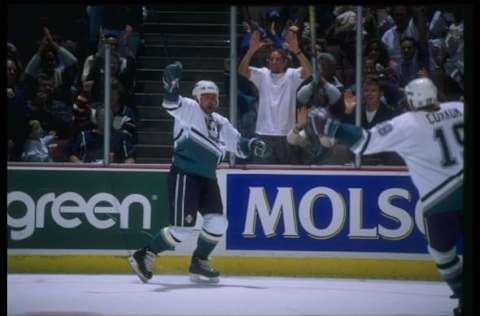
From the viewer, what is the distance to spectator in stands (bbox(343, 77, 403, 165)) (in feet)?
19.1

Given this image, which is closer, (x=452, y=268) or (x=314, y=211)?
(x=452, y=268)

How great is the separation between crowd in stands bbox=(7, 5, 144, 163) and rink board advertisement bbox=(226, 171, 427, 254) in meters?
0.74

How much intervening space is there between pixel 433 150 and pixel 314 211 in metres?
0.83

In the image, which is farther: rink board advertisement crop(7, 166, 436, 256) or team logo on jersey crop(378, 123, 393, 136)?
rink board advertisement crop(7, 166, 436, 256)

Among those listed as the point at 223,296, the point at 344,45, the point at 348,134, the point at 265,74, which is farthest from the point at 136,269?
the point at 344,45

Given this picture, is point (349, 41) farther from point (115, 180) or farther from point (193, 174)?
point (115, 180)

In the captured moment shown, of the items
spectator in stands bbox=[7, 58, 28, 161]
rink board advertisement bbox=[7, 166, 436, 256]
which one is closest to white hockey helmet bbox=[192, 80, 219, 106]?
rink board advertisement bbox=[7, 166, 436, 256]

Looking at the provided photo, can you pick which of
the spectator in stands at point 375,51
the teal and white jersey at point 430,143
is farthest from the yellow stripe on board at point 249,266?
the spectator in stands at point 375,51

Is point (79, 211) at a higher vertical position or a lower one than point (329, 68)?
lower

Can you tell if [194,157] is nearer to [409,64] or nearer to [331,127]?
[331,127]

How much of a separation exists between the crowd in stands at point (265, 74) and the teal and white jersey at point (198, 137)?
0.39 ft

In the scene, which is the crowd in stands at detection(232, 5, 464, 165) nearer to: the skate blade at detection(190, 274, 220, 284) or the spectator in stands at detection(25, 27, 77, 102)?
the skate blade at detection(190, 274, 220, 284)

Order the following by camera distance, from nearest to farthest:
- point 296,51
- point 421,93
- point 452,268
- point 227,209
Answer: point 452,268, point 421,93, point 296,51, point 227,209

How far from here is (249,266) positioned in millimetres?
6152
